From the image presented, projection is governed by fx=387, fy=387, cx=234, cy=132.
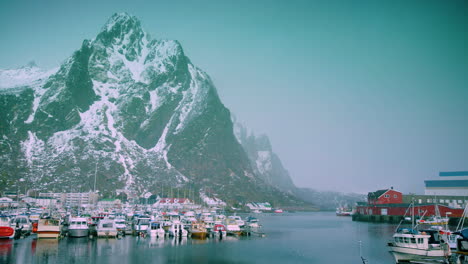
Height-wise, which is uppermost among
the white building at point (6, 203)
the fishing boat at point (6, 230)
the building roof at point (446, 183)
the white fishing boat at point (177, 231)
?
the building roof at point (446, 183)

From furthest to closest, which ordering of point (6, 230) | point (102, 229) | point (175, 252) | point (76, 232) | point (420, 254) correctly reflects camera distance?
1. point (102, 229)
2. point (76, 232)
3. point (6, 230)
4. point (175, 252)
5. point (420, 254)

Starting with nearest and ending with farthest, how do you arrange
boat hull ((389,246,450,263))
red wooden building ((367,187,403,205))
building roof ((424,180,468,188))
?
boat hull ((389,246,450,263)) → red wooden building ((367,187,403,205)) → building roof ((424,180,468,188))

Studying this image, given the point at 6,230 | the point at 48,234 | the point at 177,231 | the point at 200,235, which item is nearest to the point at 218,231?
the point at 200,235

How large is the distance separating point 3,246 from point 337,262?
177ft

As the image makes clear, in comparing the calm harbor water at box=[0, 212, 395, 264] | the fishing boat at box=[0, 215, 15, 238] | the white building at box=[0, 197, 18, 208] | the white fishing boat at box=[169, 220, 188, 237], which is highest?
the white building at box=[0, 197, 18, 208]

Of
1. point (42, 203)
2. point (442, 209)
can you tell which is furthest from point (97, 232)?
point (42, 203)

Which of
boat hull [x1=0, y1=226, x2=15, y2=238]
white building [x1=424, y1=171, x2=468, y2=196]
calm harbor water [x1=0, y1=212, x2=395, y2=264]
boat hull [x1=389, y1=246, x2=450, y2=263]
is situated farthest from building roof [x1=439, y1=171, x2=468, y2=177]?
boat hull [x1=0, y1=226, x2=15, y2=238]

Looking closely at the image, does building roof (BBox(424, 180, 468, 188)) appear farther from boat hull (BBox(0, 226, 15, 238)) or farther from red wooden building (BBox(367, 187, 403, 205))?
boat hull (BBox(0, 226, 15, 238))

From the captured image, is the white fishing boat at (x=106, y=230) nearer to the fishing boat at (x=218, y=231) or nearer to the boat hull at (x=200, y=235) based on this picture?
the boat hull at (x=200, y=235)

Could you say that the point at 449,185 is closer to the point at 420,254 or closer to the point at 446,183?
the point at 446,183

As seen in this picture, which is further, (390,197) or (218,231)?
(390,197)

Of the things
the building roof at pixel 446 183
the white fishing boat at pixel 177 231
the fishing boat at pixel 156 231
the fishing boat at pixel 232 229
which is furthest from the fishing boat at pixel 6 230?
the building roof at pixel 446 183

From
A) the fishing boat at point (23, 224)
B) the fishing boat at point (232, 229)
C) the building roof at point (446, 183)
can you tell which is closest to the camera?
the fishing boat at point (23, 224)

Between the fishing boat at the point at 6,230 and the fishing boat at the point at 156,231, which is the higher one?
the fishing boat at the point at 6,230
